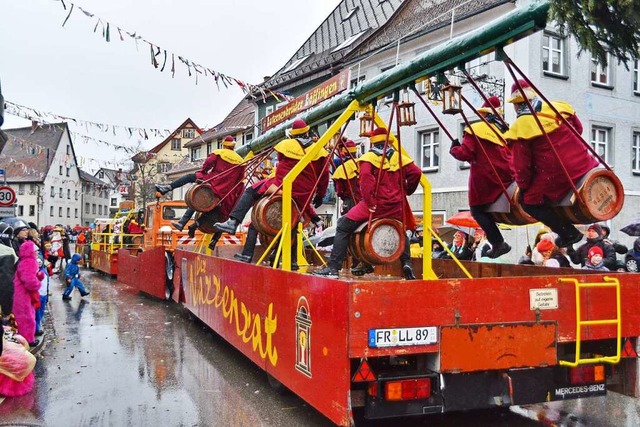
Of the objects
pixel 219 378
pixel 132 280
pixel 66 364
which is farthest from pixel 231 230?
pixel 132 280

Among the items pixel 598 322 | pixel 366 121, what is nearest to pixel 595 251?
pixel 366 121

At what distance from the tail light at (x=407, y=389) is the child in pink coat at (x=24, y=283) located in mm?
5407

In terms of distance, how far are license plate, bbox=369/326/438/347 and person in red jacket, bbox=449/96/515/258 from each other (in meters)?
1.85

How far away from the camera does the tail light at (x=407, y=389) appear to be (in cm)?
423

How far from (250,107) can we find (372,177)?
34713 mm

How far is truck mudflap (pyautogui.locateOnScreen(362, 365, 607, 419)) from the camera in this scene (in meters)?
4.26

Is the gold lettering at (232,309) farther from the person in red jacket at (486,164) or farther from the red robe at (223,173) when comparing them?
the person in red jacket at (486,164)

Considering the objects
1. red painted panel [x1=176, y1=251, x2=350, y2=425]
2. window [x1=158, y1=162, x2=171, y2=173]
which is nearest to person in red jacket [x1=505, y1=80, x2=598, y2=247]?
red painted panel [x1=176, y1=251, x2=350, y2=425]

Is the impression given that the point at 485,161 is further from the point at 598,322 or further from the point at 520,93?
the point at 598,322

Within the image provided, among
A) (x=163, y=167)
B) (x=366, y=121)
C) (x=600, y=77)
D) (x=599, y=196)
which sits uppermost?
(x=600, y=77)

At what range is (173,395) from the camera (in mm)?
6180

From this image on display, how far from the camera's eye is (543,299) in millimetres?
4465

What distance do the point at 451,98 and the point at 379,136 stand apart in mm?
1082

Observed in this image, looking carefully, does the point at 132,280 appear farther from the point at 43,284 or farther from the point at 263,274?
the point at 263,274
